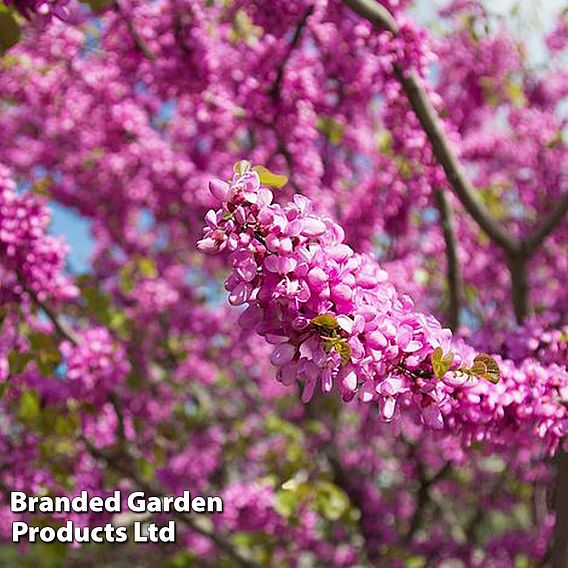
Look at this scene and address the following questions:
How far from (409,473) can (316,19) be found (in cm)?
453

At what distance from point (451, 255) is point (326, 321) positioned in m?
2.62

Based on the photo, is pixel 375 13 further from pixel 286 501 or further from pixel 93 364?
pixel 286 501

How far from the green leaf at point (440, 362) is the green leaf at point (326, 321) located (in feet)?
0.77

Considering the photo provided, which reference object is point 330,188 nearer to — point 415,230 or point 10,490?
point 415,230

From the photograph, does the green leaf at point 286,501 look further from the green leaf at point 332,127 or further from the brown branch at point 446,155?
the green leaf at point 332,127

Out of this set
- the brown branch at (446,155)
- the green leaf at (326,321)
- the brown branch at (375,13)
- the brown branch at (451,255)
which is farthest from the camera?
the brown branch at (451,255)

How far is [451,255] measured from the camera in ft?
13.4

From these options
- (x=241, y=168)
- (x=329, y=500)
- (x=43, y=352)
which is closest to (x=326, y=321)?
(x=241, y=168)

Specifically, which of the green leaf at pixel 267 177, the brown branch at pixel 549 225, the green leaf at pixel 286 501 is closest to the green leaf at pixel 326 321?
the green leaf at pixel 267 177

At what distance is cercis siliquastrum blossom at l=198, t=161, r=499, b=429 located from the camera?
160 cm

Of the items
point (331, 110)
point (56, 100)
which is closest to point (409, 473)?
point (331, 110)

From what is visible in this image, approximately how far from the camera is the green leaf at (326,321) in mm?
1580

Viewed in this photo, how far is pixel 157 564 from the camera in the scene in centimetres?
707

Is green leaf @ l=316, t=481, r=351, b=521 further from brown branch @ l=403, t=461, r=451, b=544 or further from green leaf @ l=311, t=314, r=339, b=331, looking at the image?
green leaf @ l=311, t=314, r=339, b=331
